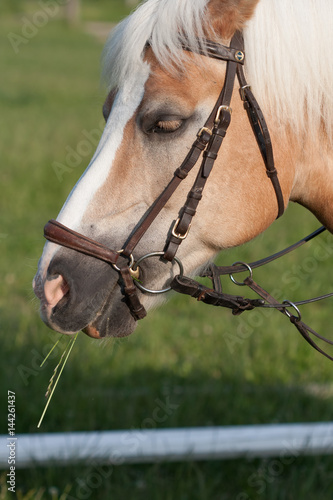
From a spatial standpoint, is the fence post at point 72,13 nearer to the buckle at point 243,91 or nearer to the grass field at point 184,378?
the grass field at point 184,378

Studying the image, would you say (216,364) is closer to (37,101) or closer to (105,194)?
(105,194)

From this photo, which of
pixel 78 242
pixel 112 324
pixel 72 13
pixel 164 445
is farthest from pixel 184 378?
pixel 72 13

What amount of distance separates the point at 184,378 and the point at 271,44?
2705 millimetres

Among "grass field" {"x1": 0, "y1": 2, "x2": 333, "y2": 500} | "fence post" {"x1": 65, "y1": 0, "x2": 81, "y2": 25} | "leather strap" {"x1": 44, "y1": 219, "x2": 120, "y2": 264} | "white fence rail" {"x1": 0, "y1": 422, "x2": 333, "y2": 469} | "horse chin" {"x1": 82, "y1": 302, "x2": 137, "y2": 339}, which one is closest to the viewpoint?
"leather strap" {"x1": 44, "y1": 219, "x2": 120, "y2": 264}

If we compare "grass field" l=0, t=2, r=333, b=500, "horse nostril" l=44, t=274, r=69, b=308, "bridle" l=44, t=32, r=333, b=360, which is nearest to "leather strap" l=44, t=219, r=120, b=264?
"bridle" l=44, t=32, r=333, b=360

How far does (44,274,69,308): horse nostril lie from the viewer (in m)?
2.09

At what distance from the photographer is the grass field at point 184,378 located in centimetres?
313

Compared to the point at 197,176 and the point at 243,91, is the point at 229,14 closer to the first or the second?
the point at 243,91

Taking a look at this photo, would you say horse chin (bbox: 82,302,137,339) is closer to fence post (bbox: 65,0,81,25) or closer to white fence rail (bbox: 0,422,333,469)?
white fence rail (bbox: 0,422,333,469)

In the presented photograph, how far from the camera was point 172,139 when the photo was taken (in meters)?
2.10

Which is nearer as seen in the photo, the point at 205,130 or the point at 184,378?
the point at 205,130

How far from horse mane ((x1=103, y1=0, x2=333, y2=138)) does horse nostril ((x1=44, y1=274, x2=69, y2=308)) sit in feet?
2.66

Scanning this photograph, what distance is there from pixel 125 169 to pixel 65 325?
0.64 m

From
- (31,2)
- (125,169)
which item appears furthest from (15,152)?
(31,2)
